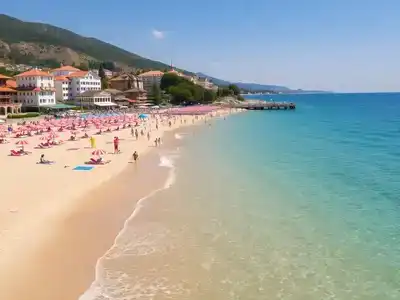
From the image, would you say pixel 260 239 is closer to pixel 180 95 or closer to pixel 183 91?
pixel 180 95

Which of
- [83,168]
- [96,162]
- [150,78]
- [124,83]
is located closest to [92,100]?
[124,83]

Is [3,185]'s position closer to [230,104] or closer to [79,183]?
[79,183]

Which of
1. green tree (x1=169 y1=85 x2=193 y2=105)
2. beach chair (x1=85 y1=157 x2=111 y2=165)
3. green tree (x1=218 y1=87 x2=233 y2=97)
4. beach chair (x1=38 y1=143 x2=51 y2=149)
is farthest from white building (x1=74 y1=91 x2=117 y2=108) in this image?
beach chair (x1=85 y1=157 x2=111 y2=165)

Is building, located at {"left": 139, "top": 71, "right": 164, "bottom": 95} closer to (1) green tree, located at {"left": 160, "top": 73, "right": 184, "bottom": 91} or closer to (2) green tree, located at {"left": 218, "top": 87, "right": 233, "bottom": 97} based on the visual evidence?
(1) green tree, located at {"left": 160, "top": 73, "right": 184, "bottom": 91}

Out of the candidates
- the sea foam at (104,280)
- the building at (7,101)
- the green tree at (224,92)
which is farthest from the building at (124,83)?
the sea foam at (104,280)

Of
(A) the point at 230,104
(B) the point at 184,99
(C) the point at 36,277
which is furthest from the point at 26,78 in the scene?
(C) the point at 36,277

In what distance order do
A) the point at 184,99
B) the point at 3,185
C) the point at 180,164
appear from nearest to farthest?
the point at 3,185
the point at 180,164
the point at 184,99
